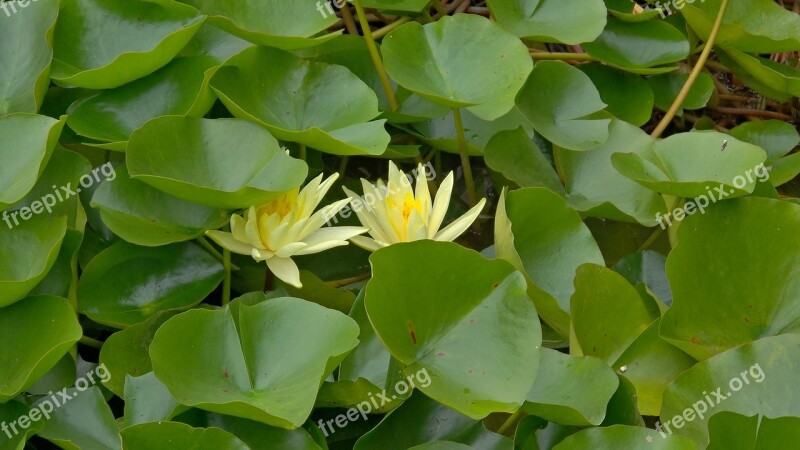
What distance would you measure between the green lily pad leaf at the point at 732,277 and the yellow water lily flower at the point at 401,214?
0.27 meters

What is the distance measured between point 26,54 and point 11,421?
52 cm

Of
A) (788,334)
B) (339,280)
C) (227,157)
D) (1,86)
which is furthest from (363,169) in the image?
(788,334)

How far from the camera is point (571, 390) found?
947mm

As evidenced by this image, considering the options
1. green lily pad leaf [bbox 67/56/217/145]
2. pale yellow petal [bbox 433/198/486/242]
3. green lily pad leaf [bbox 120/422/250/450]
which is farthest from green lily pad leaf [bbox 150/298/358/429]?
green lily pad leaf [bbox 67/56/217/145]

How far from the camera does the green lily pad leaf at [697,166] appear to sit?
1130 mm

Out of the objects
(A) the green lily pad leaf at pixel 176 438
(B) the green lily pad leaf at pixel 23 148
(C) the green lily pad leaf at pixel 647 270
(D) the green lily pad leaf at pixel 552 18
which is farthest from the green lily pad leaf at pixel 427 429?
(D) the green lily pad leaf at pixel 552 18

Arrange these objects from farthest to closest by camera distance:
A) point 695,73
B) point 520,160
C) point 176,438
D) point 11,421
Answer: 1. point 695,73
2. point 520,160
3. point 11,421
4. point 176,438

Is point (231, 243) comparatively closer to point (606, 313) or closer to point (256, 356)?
point (256, 356)

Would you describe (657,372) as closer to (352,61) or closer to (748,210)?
(748,210)

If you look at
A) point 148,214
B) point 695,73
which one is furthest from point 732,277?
point 148,214

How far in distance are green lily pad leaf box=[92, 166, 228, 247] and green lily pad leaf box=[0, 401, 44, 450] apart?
0.23 m

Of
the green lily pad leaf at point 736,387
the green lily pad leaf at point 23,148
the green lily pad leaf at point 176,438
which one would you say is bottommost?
the green lily pad leaf at point 736,387

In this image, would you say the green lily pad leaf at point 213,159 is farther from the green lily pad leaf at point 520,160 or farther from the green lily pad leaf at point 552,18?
the green lily pad leaf at point 552,18

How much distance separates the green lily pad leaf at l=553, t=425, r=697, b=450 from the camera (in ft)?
2.85
